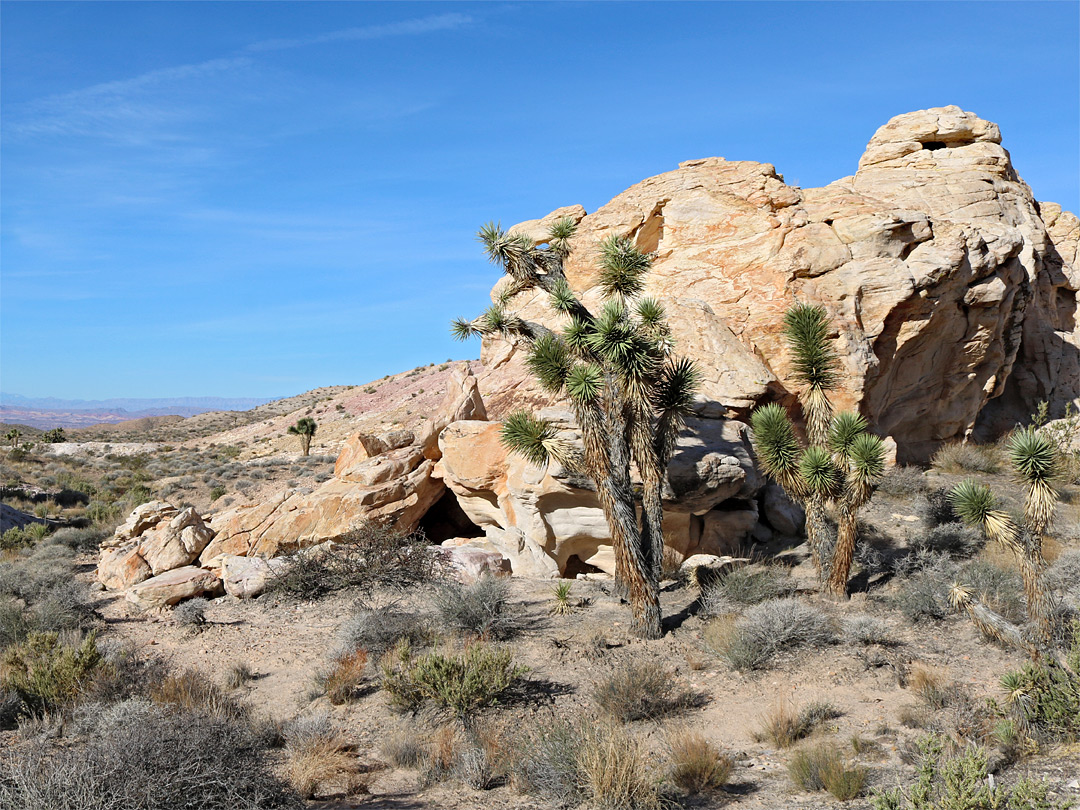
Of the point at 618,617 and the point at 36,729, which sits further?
the point at 618,617

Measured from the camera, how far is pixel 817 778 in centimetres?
584

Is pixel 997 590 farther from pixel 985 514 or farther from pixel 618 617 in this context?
pixel 618 617

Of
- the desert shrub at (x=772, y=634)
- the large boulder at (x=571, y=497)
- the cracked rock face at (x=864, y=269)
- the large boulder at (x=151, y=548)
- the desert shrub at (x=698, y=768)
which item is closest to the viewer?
the desert shrub at (x=698, y=768)

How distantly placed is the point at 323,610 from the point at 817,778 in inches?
325

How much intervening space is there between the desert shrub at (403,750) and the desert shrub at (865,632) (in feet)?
17.9

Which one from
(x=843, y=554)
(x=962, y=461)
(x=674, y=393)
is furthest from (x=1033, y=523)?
(x=962, y=461)

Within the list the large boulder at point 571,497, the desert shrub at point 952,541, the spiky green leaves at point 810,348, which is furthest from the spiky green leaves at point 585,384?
the desert shrub at point 952,541

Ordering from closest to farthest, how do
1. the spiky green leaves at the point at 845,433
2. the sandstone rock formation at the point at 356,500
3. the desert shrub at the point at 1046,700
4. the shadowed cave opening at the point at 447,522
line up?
the desert shrub at the point at 1046,700
the spiky green leaves at the point at 845,433
the sandstone rock formation at the point at 356,500
the shadowed cave opening at the point at 447,522

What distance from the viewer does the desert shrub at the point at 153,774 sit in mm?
4562

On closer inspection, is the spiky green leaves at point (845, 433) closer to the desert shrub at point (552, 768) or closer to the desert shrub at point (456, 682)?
the desert shrub at point (456, 682)

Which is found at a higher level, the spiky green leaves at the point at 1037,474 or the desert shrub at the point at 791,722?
the spiky green leaves at the point at 1037,474

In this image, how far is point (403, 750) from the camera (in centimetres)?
674

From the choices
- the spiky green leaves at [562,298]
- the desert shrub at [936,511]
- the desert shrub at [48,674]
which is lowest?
the desert shrub at [48,674]

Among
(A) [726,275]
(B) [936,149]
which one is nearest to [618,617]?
(A) [726,275]
